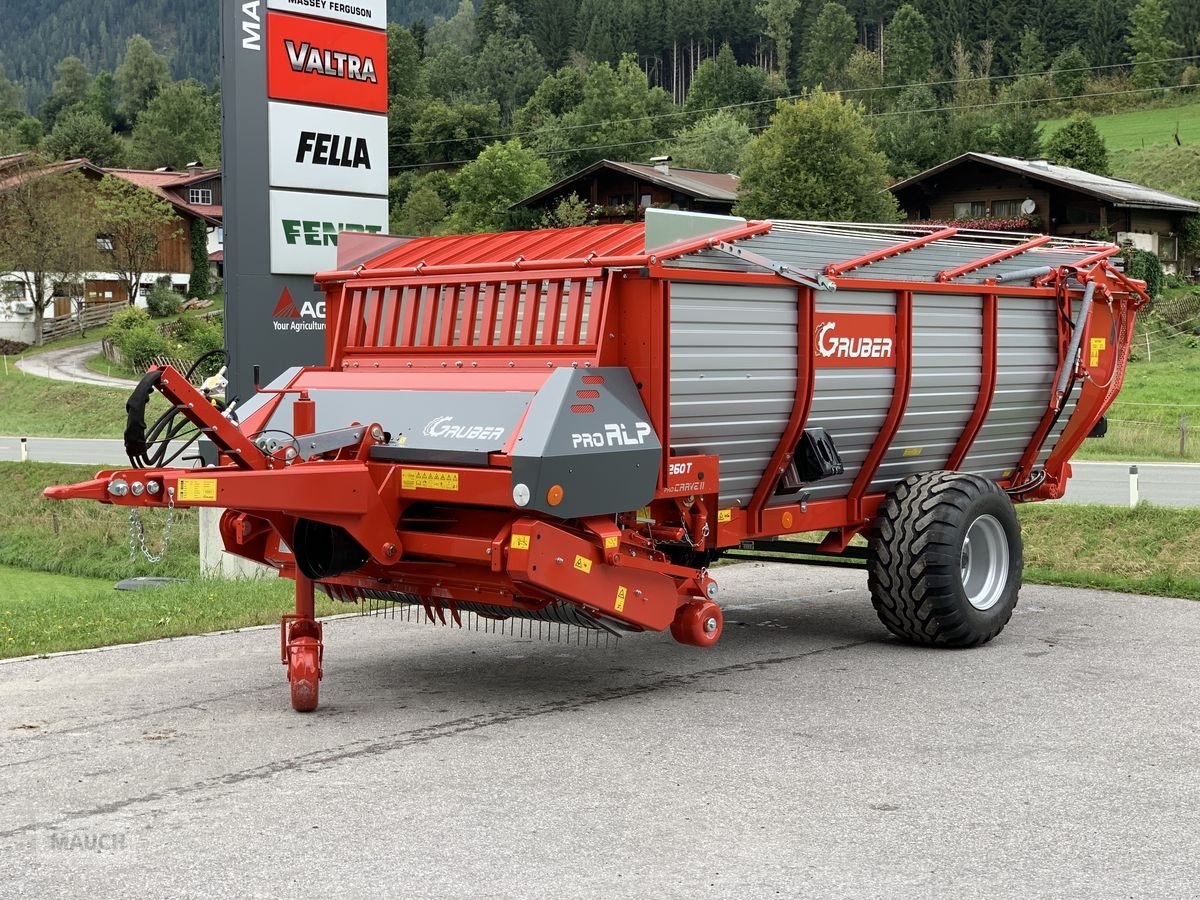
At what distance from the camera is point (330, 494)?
7824 mm

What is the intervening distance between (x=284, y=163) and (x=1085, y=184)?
43105 millimetres

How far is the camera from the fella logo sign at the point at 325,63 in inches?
552

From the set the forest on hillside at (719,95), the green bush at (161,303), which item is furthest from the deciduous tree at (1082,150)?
the green bush at (161,303)

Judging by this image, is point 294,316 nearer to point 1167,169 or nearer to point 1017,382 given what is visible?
point 1017,382

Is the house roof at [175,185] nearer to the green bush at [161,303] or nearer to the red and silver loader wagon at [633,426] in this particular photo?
the green bush at [161,303]

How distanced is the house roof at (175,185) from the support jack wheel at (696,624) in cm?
6674

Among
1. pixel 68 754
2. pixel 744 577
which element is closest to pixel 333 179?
pixel 744 577

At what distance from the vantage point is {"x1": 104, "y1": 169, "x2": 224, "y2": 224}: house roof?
72.9 m

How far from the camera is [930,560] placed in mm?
9617

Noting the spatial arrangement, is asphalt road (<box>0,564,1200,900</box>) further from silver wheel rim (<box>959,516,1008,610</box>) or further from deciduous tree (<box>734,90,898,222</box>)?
deciduous tree (<box>734,90,898,222</box>)

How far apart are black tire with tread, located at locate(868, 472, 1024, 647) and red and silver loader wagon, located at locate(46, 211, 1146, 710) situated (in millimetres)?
18

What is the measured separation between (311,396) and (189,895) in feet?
14.6

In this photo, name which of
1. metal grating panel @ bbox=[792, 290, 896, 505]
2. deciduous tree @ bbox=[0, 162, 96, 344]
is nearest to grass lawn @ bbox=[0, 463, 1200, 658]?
metal grating panel @ bbox=[792, 290, 896, 505]

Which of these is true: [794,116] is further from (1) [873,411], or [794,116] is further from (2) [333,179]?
(1) [873,411]
